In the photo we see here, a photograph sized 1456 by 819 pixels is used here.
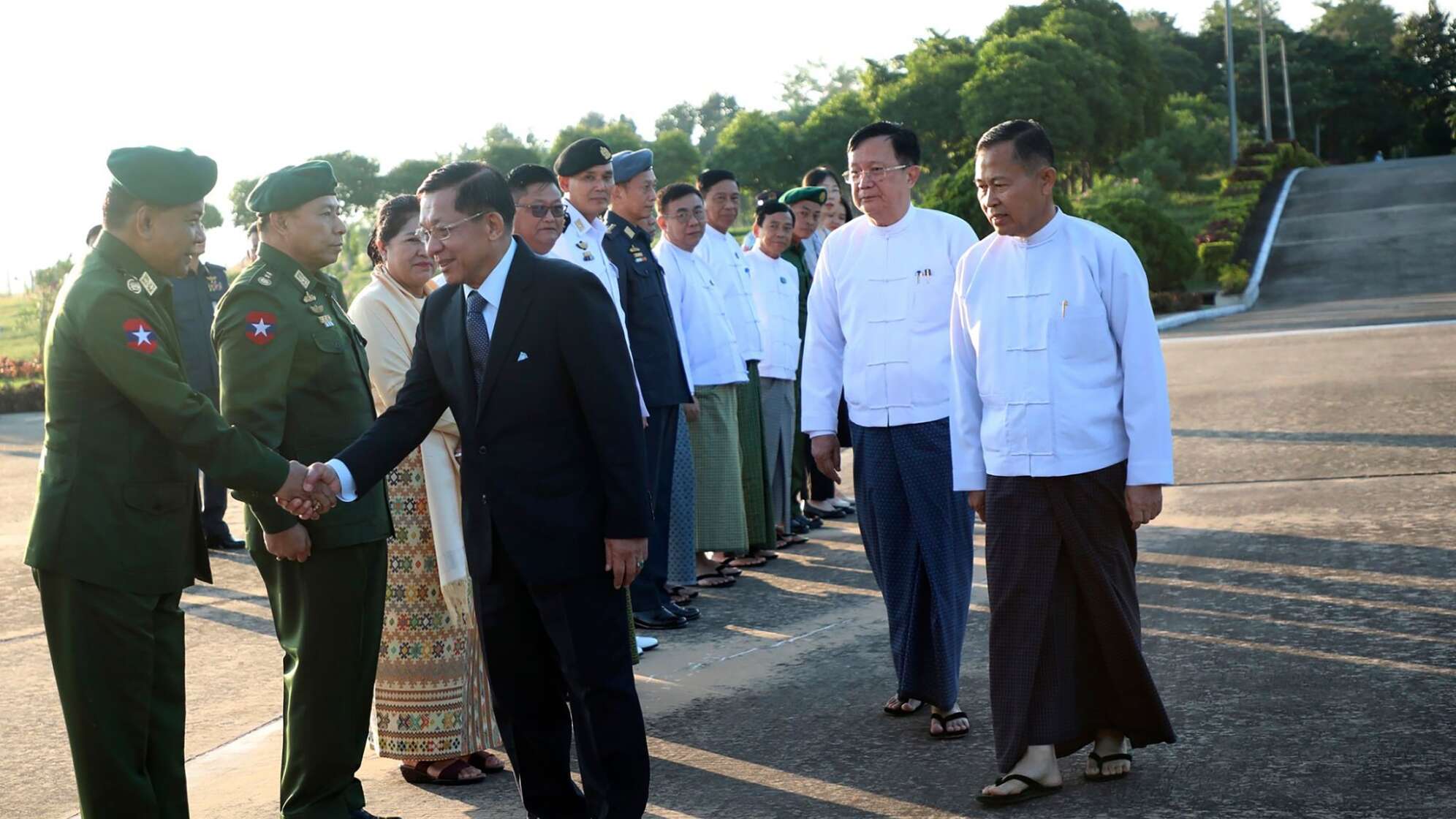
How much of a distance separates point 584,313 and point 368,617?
1.12 metres

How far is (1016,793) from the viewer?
420 centimetres

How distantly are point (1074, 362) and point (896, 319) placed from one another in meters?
1.04

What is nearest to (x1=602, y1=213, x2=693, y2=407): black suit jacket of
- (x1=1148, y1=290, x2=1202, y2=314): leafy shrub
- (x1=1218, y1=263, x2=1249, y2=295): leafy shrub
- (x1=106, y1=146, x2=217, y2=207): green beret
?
(x1=106, y1=146, x2=217, y2=207): green beret

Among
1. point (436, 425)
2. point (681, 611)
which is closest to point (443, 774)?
point (436, 425)

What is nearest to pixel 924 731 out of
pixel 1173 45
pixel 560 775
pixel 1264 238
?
pixel 560 775

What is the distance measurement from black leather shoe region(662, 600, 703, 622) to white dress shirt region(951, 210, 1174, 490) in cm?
273

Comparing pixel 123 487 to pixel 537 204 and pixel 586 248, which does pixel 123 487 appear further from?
pixel 586 248

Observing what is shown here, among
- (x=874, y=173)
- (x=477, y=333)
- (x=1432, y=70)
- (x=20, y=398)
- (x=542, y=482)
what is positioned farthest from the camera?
(x=1432, y=70)

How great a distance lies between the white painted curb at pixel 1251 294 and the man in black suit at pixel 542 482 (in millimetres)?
18746

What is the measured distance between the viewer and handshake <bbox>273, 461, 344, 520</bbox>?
3.86 m

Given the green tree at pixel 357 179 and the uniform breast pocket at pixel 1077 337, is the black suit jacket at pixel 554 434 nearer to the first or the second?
the uniform breast pocket at pixel 1077 337

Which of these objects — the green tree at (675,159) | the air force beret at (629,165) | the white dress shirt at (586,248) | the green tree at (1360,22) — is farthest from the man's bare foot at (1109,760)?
the green tree at (1360,22)

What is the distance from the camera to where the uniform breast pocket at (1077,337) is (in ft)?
14.1

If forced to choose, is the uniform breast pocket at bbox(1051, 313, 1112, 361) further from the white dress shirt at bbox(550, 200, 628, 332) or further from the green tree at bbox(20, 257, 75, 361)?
the green tree at bbox(20, 257, 75, 361)
